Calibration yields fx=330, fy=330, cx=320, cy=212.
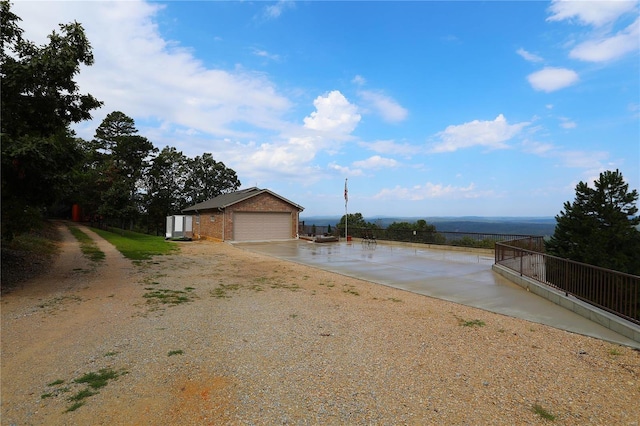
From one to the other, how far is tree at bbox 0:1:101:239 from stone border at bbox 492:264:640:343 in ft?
35.1

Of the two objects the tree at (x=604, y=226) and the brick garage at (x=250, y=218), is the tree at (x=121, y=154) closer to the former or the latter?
the brick garage at (x=250, y=218)

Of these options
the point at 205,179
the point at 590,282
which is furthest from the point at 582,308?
the point at 205,179

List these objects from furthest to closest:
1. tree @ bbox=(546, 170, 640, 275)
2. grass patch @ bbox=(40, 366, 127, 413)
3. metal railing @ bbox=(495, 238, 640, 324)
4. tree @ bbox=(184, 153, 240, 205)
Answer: tree @ bbox=(184, 153, 240, 205)
tree @ bbox=(546, 170, 640, 275)
metal railing @ bbox=(495, 238, 640, 324)
grass patch @ bbox=(40, 366, 127, 413)

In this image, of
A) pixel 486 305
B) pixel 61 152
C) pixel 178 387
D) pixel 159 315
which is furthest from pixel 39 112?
pixel 486 305

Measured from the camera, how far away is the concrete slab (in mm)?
5965

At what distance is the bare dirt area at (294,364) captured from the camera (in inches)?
121

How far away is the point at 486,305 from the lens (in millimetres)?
7031

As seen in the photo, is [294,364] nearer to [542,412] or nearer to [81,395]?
[81,395]

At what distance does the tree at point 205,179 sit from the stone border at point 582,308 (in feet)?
126

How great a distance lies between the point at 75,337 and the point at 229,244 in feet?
54.3

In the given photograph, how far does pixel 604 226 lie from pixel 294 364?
1640 centimetres

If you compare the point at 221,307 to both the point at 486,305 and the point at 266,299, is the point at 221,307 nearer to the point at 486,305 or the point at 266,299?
the point at 266,299

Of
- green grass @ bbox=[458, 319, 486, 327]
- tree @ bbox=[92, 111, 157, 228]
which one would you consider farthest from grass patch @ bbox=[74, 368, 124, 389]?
A: tree @ bbox=[92, 111, 157, 228]

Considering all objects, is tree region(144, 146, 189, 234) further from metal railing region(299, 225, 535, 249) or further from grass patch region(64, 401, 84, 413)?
grass patch region(64, 401, 84, 413)
